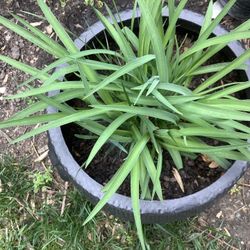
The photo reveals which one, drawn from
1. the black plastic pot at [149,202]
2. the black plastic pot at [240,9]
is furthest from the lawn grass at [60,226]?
the black plastic pot at [240,9]

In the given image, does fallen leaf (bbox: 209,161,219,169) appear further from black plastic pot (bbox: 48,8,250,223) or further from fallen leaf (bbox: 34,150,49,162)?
fallen leaf (bbox: 34,150,49,162)

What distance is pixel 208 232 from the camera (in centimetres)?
180

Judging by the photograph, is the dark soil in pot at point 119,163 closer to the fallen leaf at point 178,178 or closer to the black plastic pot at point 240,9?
the fallen leaf at point 178,178

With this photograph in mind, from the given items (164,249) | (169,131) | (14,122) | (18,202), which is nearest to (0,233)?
(18,202)

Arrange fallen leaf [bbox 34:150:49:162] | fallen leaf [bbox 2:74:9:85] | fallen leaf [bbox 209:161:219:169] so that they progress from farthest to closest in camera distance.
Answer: fallen leaf [bbox 2:74:9:85] < fallen leaf [bbox 34:150:49:162] < fallen leaf [bbox 209:161:219:169]

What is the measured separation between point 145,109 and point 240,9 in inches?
37.5

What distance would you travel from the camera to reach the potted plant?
122cm

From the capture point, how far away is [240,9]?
197 cm

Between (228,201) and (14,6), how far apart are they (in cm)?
118

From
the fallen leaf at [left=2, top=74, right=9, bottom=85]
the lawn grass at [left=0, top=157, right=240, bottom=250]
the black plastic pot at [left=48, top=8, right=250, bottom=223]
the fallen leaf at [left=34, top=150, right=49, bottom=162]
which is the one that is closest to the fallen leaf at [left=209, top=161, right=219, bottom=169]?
the black plastic pot at [left=48, top=8, right=250, bottom=223]

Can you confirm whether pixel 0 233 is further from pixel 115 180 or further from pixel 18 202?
pixel 115 180

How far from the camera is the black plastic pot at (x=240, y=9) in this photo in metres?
1.94

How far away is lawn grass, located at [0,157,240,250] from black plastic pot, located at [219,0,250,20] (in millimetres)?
838

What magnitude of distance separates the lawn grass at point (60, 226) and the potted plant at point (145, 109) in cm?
34
